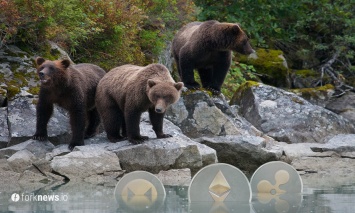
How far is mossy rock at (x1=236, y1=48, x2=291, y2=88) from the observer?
19.4 meters

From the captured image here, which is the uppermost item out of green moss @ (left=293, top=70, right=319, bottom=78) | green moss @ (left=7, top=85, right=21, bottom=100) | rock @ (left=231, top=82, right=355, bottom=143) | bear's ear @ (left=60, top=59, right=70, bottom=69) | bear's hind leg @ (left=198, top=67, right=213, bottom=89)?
bear's ear @ (left=60, top=59, right=70, bottom=69)

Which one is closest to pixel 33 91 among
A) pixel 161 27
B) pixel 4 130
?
pixel 4 130

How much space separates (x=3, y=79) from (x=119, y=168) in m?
3.22

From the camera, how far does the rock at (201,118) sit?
12.7 m

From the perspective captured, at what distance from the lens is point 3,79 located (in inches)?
490

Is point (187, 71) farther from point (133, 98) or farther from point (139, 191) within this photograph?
point (139, 191)

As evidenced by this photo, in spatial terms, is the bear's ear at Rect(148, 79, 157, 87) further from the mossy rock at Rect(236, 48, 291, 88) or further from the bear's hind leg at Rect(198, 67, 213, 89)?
the mossy rock at Rect(236, 48, 291, 88)

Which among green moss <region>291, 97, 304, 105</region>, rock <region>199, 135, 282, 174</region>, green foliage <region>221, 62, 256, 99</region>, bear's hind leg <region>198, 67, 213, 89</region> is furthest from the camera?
green foliage <region>221, 62, 256, 99</region>

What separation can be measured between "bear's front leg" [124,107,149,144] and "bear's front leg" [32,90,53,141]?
1.24 metres

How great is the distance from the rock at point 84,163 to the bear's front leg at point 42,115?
777 millimetres

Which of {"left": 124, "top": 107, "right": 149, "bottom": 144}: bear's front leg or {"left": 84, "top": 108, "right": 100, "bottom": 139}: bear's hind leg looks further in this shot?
{"left": 84, "top": 108, "right": 100, "bottom": 139}: bear's hind leg

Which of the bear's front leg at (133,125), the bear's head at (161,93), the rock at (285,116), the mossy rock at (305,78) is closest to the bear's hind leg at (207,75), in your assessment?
the rock at (285,116)

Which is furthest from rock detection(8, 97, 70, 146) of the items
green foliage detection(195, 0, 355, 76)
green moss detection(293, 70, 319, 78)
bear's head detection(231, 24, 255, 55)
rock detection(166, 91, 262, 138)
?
green moss detection(293, 70, 319, 78)

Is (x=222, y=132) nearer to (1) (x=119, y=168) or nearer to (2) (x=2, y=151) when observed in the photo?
(1) (x=119, y=168)
